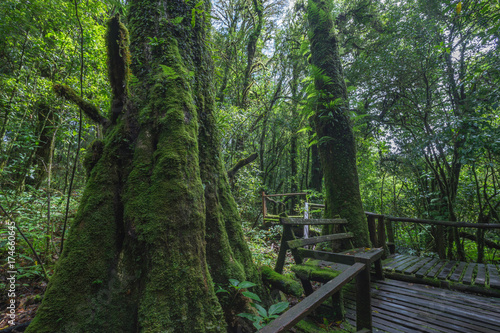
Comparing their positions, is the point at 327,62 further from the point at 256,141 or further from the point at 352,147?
the point at 256,141

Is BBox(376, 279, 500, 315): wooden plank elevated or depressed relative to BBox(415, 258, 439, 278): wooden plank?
depressed

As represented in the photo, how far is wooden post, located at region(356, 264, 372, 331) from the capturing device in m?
2.44

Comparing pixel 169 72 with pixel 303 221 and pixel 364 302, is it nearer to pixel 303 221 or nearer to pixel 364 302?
pixel 303 221

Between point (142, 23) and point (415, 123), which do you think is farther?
point (415, 123)

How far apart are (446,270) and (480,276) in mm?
497

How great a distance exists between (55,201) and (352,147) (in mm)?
6294

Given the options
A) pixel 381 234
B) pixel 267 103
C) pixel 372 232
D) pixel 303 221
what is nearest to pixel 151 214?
pixel 303 221

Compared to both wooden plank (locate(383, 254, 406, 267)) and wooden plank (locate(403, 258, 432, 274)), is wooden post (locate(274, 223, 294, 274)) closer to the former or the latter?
wooden plank (locate(403, 258, 432, 274))

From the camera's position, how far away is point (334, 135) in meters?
4.99

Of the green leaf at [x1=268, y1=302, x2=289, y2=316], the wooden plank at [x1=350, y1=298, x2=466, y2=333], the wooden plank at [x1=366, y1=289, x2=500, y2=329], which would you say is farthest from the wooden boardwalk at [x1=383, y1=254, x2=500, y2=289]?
the green leaf at [x1=268, y1=302, x2=289, y2=316]

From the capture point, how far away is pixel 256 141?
17172mm

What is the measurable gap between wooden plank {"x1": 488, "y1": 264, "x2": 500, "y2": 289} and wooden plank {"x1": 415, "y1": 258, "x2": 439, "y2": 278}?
866mm

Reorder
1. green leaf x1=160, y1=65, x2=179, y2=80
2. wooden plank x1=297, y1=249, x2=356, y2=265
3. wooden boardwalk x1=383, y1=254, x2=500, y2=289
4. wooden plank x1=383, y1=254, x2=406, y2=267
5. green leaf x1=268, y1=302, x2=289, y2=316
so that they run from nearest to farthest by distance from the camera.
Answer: green leaf x1=268, y1=302, x2=289, y2=316, green leaf x1=160, y1=65, x2=179, y2=80, wooden plank x1=297, y1=249, x2=356, y2=265, wooden boardwalk x1=383, y1=254, x2=500, y2=289, wooden plank x1=383, y1=254, x2=406, y2=267

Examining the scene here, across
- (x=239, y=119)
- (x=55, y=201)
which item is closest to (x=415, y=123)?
(x=239, y=119)
